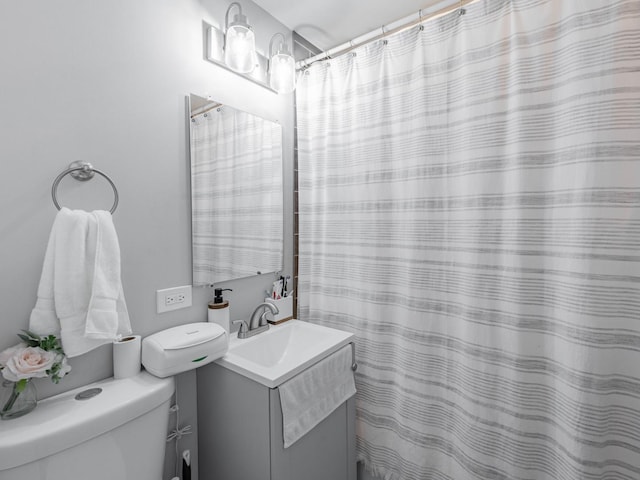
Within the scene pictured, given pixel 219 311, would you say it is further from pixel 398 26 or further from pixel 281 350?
pixel 398 26

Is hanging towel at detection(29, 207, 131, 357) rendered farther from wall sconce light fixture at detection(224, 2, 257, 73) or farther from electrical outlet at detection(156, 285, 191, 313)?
wall sconce light fixture at detection(224, 2, 257, 73)

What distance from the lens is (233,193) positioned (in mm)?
1404

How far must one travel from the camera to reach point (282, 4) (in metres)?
1.46

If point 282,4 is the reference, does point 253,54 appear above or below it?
below

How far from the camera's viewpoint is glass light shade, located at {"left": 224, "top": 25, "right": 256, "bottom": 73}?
1.24 meters

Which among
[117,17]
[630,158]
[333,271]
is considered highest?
[117,17]

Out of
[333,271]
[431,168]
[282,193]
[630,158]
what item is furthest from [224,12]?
[630,158]

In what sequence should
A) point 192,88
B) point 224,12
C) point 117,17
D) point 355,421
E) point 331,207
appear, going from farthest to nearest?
1. point 331,207
2. point 355,421
3. point 224,12
4. point 192,88
5. point 117,17

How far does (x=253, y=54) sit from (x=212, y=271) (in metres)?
0.93

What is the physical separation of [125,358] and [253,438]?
51 cm

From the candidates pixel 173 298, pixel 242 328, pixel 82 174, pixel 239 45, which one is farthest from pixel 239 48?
pixel 242 328

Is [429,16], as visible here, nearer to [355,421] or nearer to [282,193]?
[282,193]

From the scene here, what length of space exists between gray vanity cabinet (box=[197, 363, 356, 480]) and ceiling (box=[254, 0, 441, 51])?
64.9 inches

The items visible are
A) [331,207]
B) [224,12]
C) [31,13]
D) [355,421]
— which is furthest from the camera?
[331,207]
